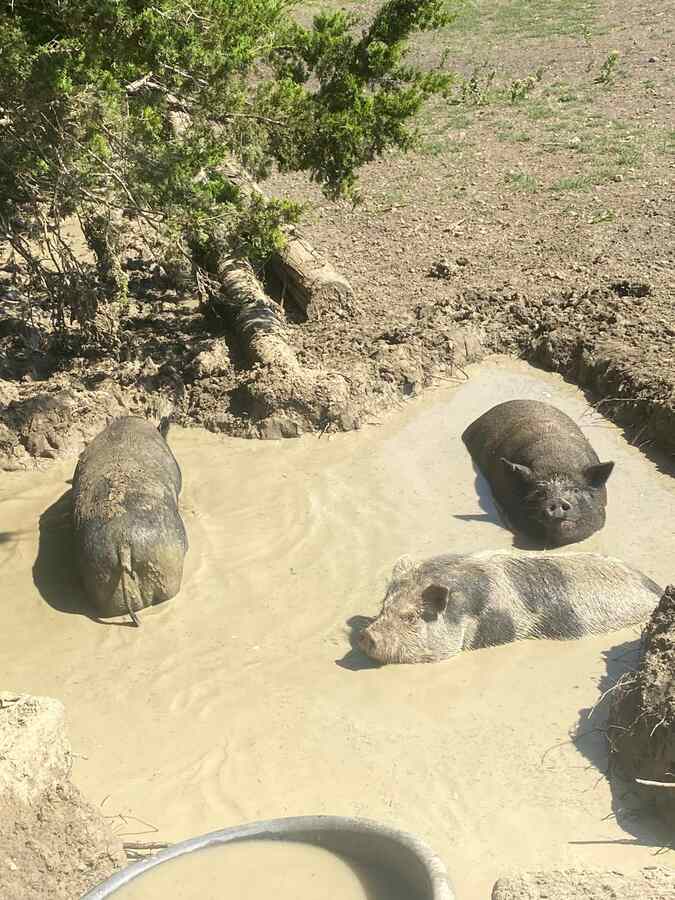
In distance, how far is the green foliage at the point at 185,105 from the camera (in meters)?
7.50

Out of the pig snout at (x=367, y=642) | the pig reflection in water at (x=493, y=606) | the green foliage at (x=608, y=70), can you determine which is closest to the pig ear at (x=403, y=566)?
the pig reflection in water at (x=493, y=606)

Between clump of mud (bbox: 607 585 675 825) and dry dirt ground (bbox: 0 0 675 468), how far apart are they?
3.57 m

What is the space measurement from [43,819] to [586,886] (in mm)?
2502

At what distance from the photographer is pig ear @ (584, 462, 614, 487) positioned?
26.0 feet

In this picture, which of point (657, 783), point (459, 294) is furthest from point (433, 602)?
point (459, 294)

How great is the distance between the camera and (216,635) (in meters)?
7.12

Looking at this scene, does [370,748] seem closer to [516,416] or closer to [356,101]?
[516,416]

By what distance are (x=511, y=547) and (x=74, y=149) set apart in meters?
4.89

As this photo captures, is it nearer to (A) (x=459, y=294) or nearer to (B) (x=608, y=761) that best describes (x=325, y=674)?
(B) (x=608, y=761)

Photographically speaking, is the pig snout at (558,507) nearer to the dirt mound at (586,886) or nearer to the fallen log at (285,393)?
the fallen log at (285,393)

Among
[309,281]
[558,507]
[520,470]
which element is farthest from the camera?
[309,281]

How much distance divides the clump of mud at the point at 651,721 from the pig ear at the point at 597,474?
2.08 meters

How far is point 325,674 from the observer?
6.59 m

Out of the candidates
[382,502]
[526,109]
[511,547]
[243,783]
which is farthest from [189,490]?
[526,109]
